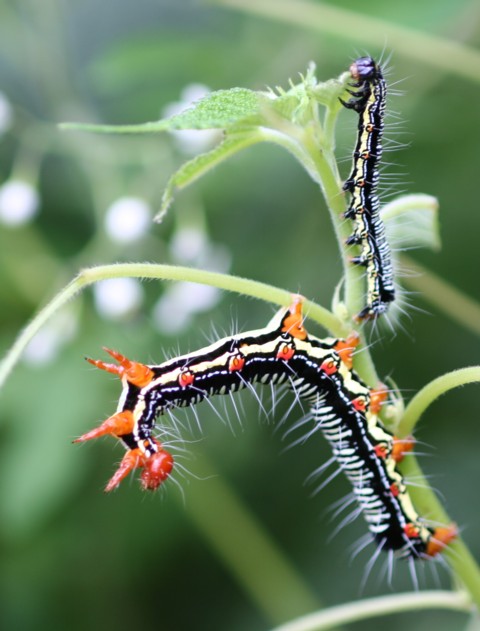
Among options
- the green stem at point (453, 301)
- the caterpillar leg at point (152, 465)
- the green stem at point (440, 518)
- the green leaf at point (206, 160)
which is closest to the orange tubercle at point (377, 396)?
the green stem at point (440, 518)

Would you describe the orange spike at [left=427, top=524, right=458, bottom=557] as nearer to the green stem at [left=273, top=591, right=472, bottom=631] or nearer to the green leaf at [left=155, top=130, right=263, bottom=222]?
the green stem at [left=273, top=591, right=472, bottom=631]

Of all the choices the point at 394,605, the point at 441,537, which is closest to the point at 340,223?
the point at 441,537

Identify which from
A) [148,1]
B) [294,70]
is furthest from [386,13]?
[148,1]

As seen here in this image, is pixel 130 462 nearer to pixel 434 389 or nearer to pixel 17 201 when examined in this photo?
pixel 434 389

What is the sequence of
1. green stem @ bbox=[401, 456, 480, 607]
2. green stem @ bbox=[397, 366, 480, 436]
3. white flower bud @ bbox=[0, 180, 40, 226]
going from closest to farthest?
1. green stem @ bbox=[397, 366, 480, 436]
2. green stem @ bbox=[401, 456, 480, 607]
3. white flower bud @ bbox=[0, 180, 40, 226]

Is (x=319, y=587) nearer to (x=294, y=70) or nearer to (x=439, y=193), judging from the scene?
(x=439, y=193)

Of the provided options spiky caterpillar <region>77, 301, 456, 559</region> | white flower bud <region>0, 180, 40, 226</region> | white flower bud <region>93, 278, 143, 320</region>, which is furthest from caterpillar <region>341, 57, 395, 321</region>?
white flower bud <region>0, 180, 40, 226</region>

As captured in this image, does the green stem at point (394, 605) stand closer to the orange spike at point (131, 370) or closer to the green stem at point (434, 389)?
Answer: the green stem at point (434, 389)
